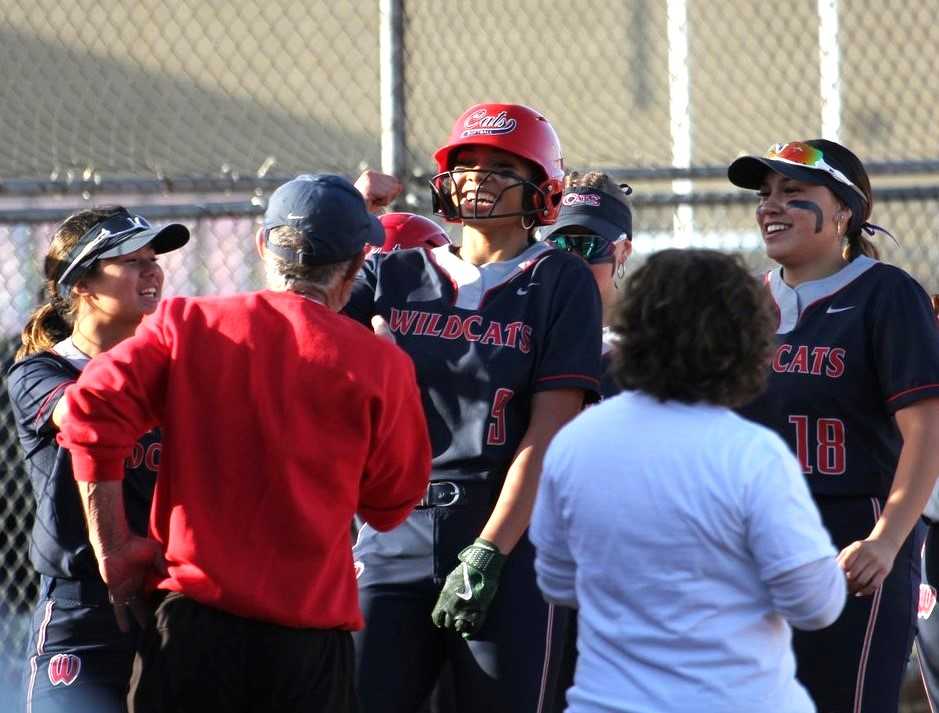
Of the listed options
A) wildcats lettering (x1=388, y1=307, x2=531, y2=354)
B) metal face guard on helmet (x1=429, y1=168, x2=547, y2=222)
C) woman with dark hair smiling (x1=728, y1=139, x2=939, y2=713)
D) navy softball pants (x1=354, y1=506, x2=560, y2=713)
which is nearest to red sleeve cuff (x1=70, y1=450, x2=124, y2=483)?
navy softball pants (x1=354, y1=506, x2=560, y2=713)

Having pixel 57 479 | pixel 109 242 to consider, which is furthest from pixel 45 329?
pixel 57 479

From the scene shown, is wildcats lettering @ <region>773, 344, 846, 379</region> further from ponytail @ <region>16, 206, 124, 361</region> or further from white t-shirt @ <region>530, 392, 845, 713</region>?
ponytail @ <region>16, 206, 124, 361</region>

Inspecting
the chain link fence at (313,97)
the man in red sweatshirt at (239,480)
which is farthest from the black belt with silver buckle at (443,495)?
the chain link fence at (313,97)

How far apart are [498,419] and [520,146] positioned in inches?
27.0

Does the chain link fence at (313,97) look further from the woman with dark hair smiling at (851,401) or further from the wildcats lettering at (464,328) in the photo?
the woman with dark hair smiling at (851,401)

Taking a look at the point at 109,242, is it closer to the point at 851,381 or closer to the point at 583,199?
the point at 583,199

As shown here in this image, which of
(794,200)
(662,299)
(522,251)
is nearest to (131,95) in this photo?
(522,251)

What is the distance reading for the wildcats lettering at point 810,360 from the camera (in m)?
3.45

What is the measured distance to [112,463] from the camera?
2.82m

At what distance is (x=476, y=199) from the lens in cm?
358

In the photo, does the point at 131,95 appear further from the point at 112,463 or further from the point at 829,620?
the point at 829,620

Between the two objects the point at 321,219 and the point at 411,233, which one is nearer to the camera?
the point at 321,219

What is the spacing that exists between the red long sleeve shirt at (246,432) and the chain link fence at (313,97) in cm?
233

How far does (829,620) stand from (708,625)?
0.22 m
